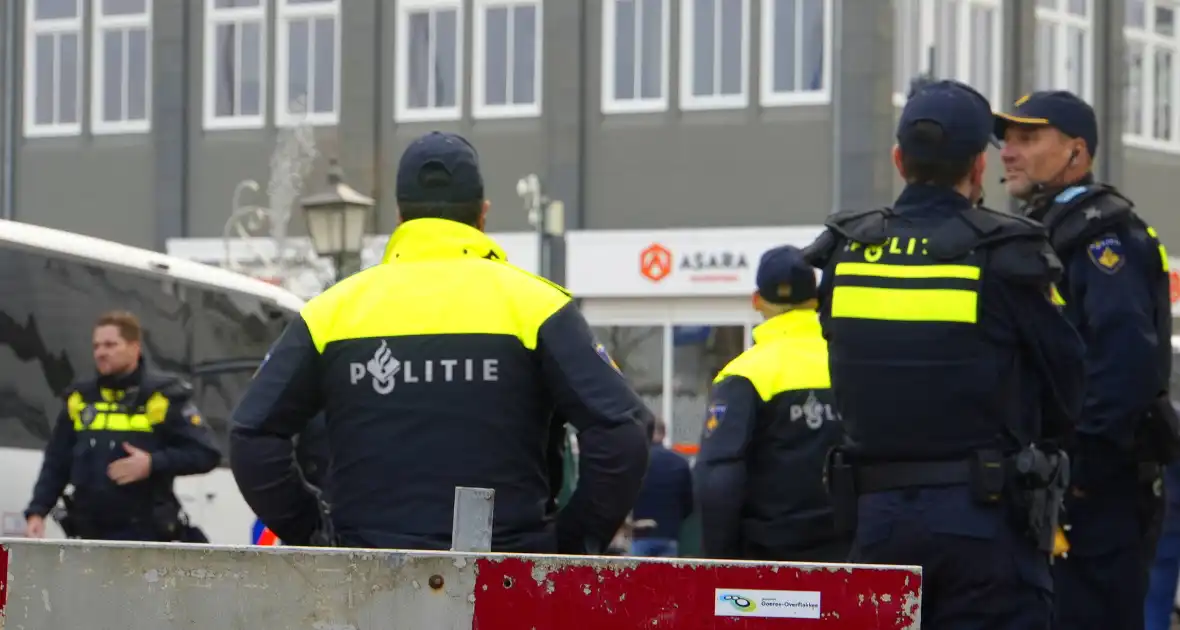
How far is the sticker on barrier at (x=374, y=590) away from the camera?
335cm

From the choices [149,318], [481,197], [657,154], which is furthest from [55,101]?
[481,197]

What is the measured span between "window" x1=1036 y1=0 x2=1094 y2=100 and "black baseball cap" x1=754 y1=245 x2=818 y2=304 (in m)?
22.4

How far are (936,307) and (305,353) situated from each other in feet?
4.85

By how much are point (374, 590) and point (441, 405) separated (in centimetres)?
154

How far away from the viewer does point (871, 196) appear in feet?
88.1

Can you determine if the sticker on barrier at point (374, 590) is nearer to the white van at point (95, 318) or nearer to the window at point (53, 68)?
the white van at point (95, 318)

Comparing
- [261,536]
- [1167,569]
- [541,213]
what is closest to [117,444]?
[261,536]

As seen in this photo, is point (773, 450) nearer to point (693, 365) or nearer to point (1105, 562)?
point (1105, 562)

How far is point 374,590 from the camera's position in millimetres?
3379

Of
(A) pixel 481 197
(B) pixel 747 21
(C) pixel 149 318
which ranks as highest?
(B) pixel 747 21

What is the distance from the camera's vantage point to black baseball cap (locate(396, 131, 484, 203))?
5.20 metres

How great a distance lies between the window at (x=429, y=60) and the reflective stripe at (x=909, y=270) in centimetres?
2413

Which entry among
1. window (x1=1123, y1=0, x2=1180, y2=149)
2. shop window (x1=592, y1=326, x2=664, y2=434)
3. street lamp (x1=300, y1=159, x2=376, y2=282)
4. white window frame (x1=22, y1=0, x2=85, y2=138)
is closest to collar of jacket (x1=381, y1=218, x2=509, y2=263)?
street lamp (x1=300, y1=159, x2=376, y2=282)

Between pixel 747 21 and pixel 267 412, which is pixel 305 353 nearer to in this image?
pixel 267 412
